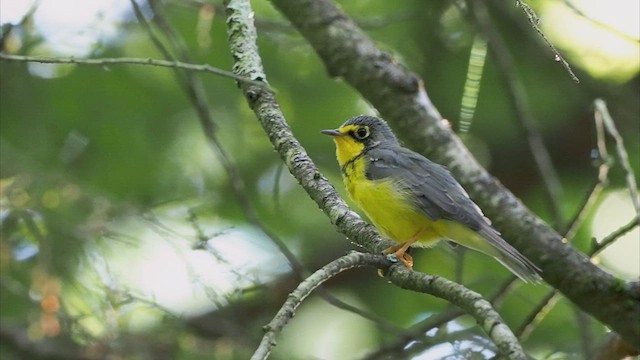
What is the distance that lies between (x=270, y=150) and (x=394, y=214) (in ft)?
6.45

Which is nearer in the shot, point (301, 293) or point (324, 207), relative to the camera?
point (301, 293)

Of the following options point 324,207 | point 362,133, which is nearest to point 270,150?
point 362,133

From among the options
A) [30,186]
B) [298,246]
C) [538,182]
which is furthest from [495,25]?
[30,186]

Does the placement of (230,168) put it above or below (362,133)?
below

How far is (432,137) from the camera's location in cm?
505

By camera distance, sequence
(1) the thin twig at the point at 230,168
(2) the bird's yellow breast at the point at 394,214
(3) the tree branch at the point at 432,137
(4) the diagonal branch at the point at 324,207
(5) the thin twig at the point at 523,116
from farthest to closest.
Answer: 1. (5) the thin twig at the point at 523,116
2. (1) the thin twig at the point at 230,168
3. (2) the bird's yellow breast at the point at 394,214
4. (3) the tree branch at the point at 432,137
5. (4) the diagonal branch at the point at 324,207

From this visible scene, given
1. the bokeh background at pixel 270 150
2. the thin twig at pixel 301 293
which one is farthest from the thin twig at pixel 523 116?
the thin twig at pixel 301 293

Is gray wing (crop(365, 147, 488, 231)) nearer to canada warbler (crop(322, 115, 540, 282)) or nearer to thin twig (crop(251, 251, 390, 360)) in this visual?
canada warbler (crop(322, 115, 540, 282))

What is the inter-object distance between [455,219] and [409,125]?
567mm

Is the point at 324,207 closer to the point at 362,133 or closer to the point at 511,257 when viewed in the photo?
the point at 511,257

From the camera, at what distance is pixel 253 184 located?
700 cm

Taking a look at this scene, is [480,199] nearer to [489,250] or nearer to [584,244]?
[489,250]

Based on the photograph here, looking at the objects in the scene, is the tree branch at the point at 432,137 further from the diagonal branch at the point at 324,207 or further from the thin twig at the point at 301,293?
the thin twig at the point at 301,293

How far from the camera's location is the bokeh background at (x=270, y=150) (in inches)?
250
